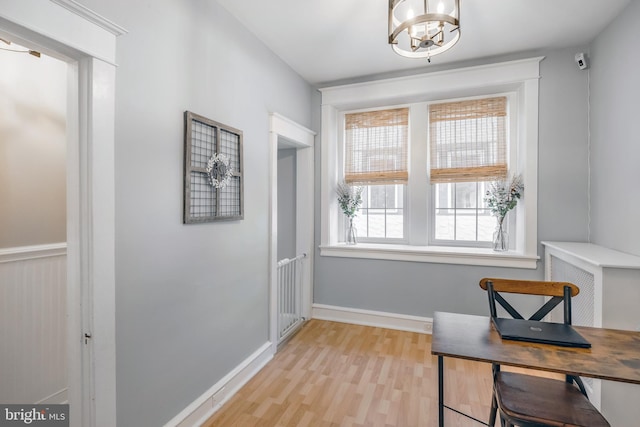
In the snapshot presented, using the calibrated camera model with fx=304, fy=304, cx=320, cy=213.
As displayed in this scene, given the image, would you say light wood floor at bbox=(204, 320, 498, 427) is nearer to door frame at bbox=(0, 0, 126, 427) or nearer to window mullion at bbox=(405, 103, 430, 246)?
door frame at bbox=(0, 0, 126, 427)

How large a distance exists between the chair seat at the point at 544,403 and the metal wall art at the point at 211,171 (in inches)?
73.2

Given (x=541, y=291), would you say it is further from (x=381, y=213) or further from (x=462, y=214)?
(x=381, y=213)

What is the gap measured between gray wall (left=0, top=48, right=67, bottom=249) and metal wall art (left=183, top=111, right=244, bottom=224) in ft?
3.40

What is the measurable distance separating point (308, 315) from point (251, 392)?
1.43 metres

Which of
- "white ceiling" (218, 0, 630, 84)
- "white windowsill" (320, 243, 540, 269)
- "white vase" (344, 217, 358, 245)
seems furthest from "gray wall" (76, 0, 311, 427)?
"white vase" (344, 217, 358, 245)

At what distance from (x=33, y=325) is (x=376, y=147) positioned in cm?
339

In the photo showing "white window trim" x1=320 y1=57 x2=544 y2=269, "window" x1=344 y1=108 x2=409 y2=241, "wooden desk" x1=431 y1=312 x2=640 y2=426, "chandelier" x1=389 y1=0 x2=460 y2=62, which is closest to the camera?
"wooden desk" x1=431 y1=312 x2=640 y2=426

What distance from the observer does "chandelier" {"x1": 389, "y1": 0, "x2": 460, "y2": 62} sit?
1450 mm

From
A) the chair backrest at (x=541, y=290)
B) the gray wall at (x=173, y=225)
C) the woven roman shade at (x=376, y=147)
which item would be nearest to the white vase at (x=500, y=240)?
the woven roman shade at (x=376, y=147)

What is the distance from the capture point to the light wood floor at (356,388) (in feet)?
6.47

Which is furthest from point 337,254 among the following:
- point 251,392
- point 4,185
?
point 4,185

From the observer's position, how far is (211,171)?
6.59 feet

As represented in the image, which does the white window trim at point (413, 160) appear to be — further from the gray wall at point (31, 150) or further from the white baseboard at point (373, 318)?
the gray wall at point (31, 150)

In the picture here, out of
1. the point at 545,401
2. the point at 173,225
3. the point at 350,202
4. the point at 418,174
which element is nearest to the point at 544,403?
the point at 545,401
